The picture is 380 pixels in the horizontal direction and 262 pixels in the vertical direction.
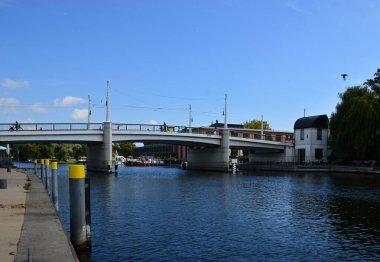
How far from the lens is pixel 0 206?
16969 mm

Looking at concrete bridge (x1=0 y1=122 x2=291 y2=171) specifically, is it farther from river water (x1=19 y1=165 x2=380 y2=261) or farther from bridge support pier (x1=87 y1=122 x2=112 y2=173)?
river water (x1=19 y1=165 x2=380 y2=261)

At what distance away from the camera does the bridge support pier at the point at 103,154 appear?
67.1m

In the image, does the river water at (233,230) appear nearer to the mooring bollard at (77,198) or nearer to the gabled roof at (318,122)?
the mooring bollard at (77,198)

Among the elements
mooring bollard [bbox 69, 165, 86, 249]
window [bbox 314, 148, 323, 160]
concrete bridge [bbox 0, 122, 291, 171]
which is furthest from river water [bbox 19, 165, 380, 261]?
window [bbox 314, 148, 323, 160]

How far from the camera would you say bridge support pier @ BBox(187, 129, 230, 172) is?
3231 inches

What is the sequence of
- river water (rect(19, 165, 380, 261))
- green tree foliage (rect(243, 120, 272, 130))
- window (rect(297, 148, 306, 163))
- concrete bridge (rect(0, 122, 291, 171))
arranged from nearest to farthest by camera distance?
river water (rect(19, 165, 380, 261)), concrete bridge (rect(0, 122, 291, 171)), window (rect(297, 148, 306, 163)), green tree foliage (rect(243, 120, 272, 130))

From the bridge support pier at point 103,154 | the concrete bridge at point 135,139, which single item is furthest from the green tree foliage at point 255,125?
the bridge support pier at point 103,154

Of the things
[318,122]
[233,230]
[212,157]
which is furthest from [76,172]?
[318,122]

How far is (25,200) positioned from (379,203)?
67.1ft

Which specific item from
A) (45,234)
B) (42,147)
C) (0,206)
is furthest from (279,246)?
(42,147)

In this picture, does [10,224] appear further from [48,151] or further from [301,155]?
[48,151]

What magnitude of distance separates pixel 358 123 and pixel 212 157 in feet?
97.2

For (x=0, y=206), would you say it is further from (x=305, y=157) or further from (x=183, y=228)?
(x=305, y=157)

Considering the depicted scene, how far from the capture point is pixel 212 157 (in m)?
86.2
